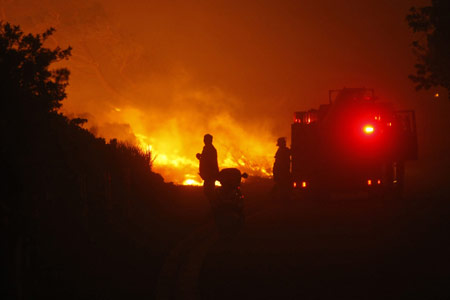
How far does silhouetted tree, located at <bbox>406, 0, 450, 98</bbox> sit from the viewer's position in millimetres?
19234

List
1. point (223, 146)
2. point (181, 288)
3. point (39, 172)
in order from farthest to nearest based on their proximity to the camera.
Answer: point (223, 146) < point (39, 172) < point (181, 288)

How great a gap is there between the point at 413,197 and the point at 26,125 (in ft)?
44.1

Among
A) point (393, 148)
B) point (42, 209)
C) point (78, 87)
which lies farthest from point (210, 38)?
point (42, 209)

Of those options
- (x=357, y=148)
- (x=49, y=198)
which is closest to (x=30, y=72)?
(x=49, y=198)

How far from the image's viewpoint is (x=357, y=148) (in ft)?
62.3

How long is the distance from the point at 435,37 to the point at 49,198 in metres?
14.4

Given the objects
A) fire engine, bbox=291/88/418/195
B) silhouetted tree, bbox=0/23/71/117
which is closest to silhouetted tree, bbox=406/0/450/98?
fire engine, bbox=291/88/418/195

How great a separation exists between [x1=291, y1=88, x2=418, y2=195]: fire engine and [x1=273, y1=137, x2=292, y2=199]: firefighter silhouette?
79 cm

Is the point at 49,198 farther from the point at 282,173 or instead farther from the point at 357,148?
the point at 357,148

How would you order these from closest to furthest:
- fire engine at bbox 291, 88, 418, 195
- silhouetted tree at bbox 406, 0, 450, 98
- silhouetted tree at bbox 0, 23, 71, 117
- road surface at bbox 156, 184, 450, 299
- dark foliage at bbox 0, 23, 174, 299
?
dark foliage at bbox 0, 23, 174, 299 → road surface at bbox 156, 184, 450, 299 → silhouetted tree at bbox 0, 23, 71, 117 → fire engine at bbox 291, 88, 418, 195 → silhouetted tree at bbox 406, 0, 450, 98

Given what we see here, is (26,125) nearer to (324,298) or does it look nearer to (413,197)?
(324,298)

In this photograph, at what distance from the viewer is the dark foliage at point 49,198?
6.66 metres

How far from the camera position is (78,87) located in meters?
52.7

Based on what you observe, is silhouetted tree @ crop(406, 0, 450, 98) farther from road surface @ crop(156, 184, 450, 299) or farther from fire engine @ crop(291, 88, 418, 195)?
road surface @ crop(156, 184, 450, 299)
